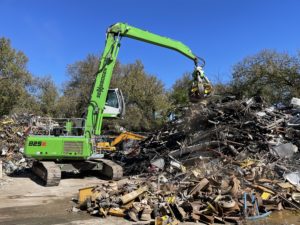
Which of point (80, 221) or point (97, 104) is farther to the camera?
point (97, 104)

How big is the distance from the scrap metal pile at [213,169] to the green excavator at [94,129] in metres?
1.21

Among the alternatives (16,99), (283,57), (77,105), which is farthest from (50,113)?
(283,57)

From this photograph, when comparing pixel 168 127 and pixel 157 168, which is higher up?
pixel 168 127

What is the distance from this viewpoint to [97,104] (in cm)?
1312

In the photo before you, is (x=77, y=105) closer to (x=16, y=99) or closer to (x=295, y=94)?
(x=16, y=99)

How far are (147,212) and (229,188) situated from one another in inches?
79.9

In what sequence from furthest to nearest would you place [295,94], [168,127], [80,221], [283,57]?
[283,57] < [295,94] < [168,127] < [80,221]

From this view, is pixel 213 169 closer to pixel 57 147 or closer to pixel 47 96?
pixel 57 147

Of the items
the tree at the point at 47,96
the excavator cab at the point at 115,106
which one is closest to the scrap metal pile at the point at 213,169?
the excavator cab at the point at 115,106

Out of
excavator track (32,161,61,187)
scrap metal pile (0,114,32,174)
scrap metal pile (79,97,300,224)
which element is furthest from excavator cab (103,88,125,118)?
scrap metal pile (0,114,32,174)

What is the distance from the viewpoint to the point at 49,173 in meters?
11.5

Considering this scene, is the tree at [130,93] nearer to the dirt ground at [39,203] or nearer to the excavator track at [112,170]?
the excavator track at [112,170]

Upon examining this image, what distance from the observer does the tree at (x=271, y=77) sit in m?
27.0

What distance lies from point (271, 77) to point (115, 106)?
17.7m
